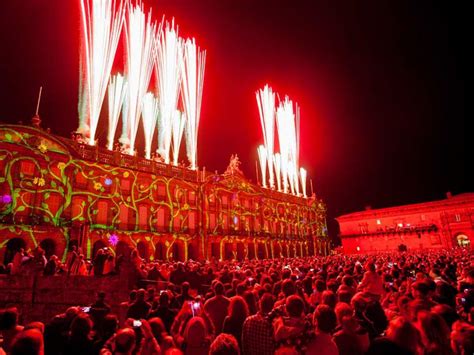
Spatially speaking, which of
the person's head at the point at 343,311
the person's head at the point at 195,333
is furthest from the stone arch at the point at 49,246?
the person's head at the point at 343,311

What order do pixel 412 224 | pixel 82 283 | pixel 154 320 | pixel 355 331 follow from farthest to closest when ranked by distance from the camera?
pixel 412 224 < pixel 82 283 < pixel 154 320 < pixel 355 331

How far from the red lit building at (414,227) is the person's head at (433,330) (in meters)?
55.7

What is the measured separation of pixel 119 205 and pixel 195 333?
25747 millimetres

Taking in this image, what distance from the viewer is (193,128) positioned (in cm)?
2905

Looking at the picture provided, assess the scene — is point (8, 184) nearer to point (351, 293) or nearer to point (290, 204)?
point (351, 293)

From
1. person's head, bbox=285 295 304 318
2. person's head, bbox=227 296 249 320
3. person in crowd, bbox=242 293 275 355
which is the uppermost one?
person's head, bbox=285 295 304 318

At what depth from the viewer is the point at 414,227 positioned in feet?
180

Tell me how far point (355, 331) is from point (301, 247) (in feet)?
161

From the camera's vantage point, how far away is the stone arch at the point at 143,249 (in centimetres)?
2839

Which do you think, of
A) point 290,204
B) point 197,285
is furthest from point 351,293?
point 290,204

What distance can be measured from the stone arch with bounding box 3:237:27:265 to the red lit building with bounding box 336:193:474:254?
53.6 metres

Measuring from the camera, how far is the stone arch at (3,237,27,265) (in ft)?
66.4

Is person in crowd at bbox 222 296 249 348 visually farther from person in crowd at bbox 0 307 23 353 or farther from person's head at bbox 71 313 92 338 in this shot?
person in crowd at bbox 0 307 23 353

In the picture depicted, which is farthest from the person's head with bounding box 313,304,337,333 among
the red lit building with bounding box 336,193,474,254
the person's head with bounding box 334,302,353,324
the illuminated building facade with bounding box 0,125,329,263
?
the red lit building with bounding box 336,193,474,254
